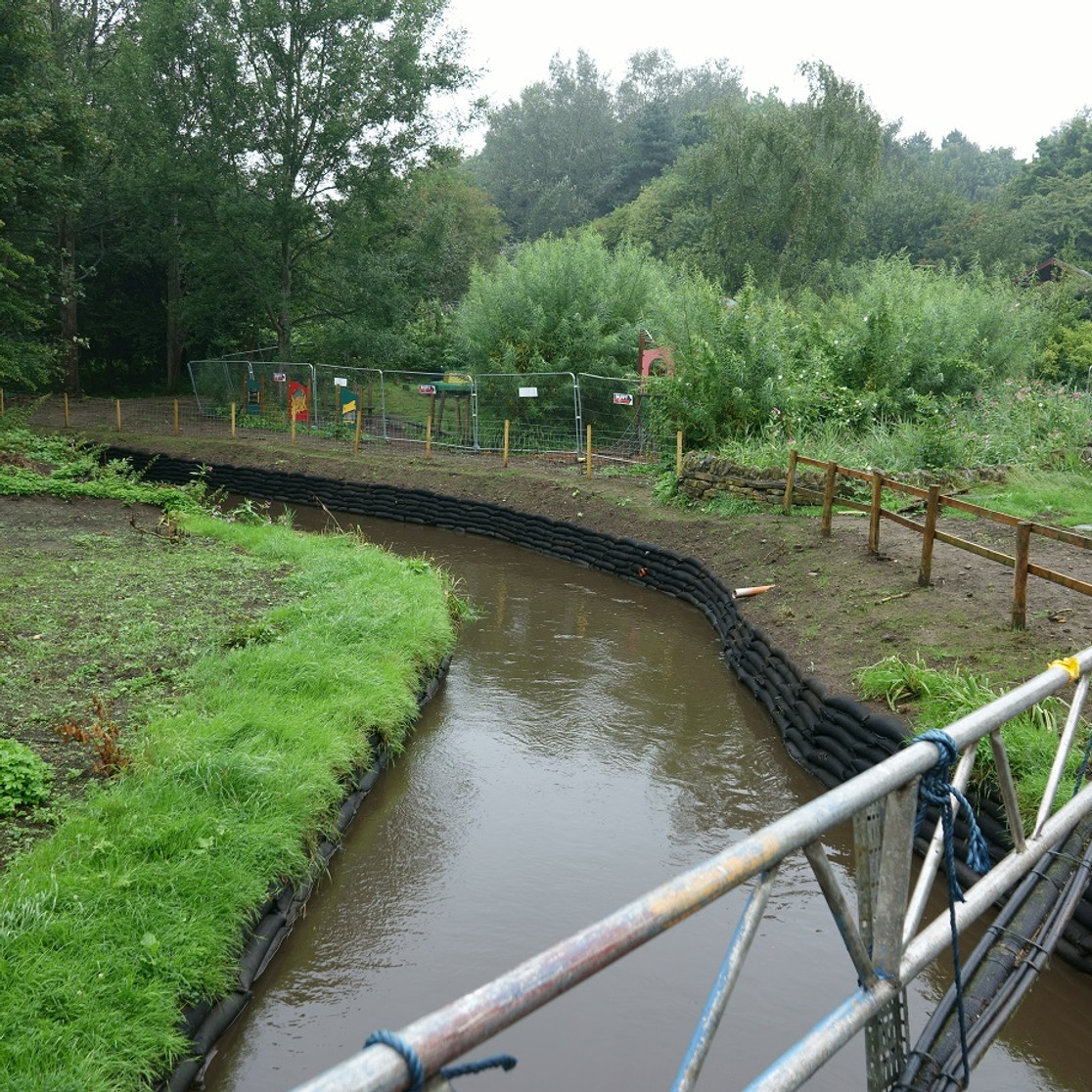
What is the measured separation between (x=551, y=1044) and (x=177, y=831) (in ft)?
6.49

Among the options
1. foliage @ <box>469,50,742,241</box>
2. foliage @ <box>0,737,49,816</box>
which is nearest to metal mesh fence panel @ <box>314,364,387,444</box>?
foliage @ <box>0,737,49,816</box>

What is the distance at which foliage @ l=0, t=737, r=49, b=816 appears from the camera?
498 cm

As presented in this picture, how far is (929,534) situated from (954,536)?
528mm

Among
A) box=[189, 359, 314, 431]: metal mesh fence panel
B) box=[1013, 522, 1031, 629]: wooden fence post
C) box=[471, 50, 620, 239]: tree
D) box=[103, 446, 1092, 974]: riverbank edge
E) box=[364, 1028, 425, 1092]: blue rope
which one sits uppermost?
box=[471, 50, 620, 239]: tree

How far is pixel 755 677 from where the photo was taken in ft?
28.8

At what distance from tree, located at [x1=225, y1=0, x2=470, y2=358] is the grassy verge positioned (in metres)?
18.9

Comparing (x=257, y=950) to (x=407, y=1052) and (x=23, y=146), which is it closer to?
(x=407, y=1052)

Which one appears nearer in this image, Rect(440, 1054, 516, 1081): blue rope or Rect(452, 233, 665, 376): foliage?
Rect(440, 1054, 516, 1081): blue rope

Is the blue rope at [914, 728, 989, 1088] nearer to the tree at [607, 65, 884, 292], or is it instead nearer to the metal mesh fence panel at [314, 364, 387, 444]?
the metal mesh fence panel at [314, 364, 387, 444]

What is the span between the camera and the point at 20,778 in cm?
511

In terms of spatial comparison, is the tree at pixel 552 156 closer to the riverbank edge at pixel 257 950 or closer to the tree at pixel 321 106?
the tree at pixel 321 106

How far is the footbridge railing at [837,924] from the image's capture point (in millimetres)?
1244

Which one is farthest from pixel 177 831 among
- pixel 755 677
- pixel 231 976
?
pixel 755 677

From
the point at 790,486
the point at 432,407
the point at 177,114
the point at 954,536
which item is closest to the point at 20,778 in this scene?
the point at 954,536
